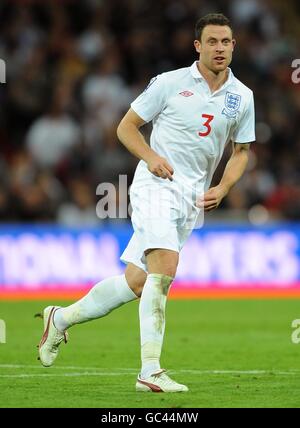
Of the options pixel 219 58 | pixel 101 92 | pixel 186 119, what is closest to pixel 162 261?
pixel 186 119

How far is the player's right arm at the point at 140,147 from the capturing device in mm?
7309

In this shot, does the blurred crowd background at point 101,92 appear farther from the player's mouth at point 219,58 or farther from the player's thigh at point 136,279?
the player's mouth at point 219,58

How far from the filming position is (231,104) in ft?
25.5

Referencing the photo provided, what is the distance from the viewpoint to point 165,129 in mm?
7711

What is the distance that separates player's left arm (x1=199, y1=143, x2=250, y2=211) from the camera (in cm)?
745

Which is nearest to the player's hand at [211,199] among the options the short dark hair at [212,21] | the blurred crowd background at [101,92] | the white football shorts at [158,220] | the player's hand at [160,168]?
the white football shorts at [158,220]

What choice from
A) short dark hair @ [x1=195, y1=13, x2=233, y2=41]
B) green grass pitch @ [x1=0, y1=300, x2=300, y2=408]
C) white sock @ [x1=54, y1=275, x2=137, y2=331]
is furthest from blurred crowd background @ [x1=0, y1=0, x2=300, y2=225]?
short dark hair @ [x1=195, y1=13, x2=233, y2=41]

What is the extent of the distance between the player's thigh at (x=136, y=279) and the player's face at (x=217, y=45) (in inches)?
57.9

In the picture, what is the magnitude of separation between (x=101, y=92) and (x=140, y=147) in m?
10.1

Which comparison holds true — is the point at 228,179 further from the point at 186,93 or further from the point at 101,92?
the point at 101,92
